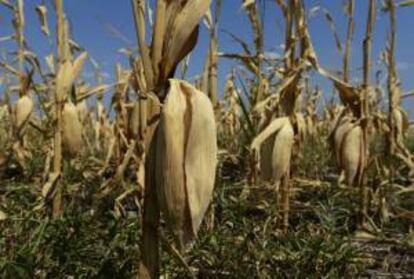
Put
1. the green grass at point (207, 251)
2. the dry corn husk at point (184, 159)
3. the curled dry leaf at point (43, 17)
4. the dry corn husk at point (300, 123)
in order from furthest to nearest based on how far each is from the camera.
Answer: the curled dry leaf at point (43, 17), the dry corn husk at point (300, 123), the green grass at point (207, 251), the dry corn husk at point (184, 159)

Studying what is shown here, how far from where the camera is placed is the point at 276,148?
6.22 ft

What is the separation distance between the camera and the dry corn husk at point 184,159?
0.95 meters

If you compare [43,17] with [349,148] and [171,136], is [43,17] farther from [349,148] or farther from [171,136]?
[171,136]

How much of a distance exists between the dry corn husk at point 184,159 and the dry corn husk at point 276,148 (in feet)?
2.94

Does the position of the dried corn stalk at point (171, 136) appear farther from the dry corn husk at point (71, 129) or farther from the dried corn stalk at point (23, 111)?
the dried corn stalk at point (23, 111)

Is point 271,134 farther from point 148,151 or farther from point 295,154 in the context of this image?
point 148,151

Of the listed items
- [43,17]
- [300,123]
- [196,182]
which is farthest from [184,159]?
[43,17]

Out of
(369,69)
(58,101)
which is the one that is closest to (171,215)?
(58,101)

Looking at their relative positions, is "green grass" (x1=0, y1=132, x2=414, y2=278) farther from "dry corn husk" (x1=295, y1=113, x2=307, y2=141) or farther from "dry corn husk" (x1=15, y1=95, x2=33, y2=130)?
"dry corn husk" (x1=15, y1=95, x2=33, y2=130)

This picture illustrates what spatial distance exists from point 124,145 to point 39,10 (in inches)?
29.2

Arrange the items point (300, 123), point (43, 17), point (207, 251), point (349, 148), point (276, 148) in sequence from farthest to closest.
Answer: point (43, 17)
point (300, 123)
point (349, 148)
point (276, 148)
point (207, 251)

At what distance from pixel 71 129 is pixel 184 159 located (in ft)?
4.63

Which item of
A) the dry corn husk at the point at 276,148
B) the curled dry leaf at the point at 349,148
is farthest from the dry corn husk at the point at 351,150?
the dry corn husk at the point at 276,148

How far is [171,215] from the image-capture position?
96cm
